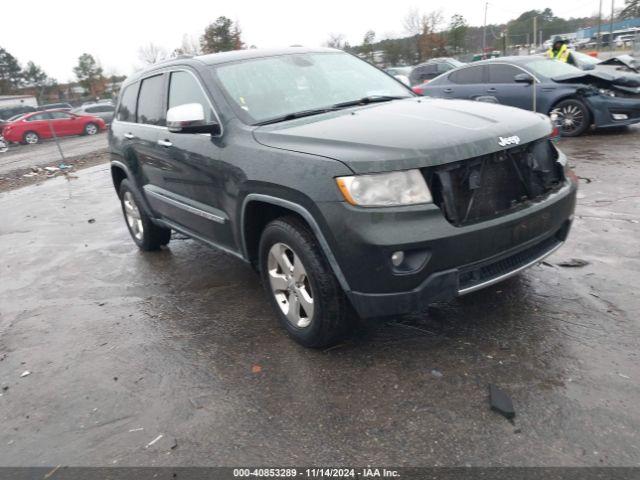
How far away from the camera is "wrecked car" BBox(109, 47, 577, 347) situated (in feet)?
9.03

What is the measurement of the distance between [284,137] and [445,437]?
1.88m

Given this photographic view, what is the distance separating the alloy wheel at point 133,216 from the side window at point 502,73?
7734mm

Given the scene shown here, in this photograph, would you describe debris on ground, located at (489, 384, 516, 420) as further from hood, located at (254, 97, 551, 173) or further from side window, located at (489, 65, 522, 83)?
side window, located at (489, 65, 522, 83)

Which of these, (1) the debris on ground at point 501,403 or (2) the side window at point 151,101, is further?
(2) the side window at point 151,101

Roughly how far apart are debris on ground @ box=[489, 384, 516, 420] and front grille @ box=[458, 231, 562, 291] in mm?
554

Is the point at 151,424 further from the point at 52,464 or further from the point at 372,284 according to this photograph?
the point at 372,284

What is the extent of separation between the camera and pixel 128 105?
552 centimetres

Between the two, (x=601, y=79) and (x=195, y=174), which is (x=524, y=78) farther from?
(x=195, y=174)

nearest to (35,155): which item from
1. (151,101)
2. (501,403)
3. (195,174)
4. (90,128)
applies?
(90,128)

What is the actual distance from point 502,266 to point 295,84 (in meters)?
2.04

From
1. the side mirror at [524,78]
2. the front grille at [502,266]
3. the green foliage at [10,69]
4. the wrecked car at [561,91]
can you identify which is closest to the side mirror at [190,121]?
the front grille at [502,266]

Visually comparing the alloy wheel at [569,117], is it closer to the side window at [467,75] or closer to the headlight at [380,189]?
the side window at [467,75]

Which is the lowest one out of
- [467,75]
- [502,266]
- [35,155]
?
[35,155]

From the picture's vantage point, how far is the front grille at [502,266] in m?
2.87
